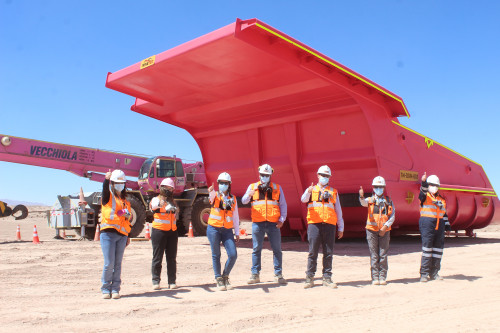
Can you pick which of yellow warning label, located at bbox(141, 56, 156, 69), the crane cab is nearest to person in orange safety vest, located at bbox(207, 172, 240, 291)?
yellow warning label, located at bbox(141, 56, 156, 69)

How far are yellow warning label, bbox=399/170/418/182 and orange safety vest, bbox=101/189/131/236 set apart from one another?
19.9 ft

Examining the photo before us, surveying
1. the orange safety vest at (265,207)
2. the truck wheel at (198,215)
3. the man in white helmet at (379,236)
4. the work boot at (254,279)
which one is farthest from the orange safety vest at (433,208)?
the truck wheel at (198,215)

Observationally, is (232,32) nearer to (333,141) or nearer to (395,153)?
(333,141)

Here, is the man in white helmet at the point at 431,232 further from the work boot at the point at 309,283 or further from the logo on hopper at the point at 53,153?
the logo on hopper at the point at 53,153

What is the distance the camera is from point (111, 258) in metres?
5.22

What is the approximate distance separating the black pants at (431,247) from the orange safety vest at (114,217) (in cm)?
409

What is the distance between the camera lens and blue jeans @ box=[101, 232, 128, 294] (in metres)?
5.22

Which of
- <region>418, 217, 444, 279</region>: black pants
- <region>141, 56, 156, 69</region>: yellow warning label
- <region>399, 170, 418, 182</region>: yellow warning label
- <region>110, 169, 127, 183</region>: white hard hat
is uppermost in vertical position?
<region>141, 56, 156, 69</region>: yellow warning label

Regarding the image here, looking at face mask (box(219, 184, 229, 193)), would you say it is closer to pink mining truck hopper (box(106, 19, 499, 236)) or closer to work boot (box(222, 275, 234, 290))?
work boot (box(222, 275, 234, 290))

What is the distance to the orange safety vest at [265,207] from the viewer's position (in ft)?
20.0

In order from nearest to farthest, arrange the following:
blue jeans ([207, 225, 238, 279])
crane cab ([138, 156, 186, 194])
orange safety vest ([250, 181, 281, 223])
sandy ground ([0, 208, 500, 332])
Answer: sandy ground ([0, 208, 500, 332])
blue jeans ([207, 225, 238, 279])
orange safety vest ([250, 181, 281, 223])
crane cab ([138, 156, 186, 194])

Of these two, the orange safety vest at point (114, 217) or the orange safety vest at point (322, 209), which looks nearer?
the orange safety vest at point (114, 217)

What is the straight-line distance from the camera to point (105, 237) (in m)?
5.23

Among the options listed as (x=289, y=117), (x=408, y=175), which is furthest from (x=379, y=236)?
(x=289, y=117)
